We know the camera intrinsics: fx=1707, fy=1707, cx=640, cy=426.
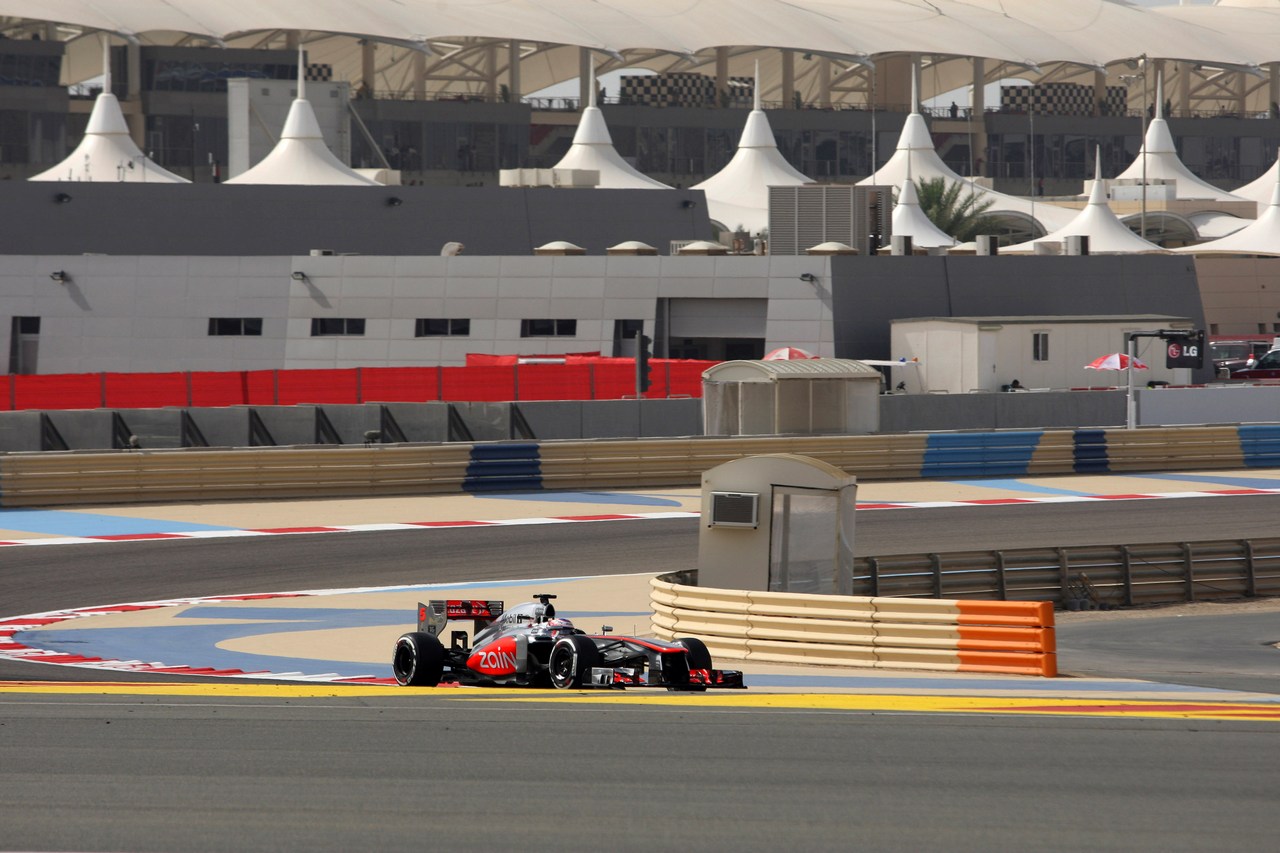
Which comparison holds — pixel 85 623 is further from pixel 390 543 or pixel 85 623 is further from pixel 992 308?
pixel 992 308

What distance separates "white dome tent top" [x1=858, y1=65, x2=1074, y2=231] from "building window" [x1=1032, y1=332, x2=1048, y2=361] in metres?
43.5

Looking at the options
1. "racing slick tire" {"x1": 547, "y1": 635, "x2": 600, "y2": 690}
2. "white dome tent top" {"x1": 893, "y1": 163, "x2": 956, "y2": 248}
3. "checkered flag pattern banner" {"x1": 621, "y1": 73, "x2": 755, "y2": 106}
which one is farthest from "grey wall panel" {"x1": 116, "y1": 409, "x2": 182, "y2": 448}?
"checkered flag pattern banner" {"x1": 621, "y1": 73, "x2": 755, "y2": 106}

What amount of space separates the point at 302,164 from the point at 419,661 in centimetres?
5014

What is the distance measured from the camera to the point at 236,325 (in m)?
48.6

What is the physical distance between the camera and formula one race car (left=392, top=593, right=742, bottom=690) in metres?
13.2

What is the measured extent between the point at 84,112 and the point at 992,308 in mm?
58449

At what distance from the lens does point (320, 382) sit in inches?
1558

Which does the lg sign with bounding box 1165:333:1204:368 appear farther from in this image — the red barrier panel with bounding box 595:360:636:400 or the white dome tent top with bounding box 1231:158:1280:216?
the white dome tent top with bounding box 1231:158:1280:216

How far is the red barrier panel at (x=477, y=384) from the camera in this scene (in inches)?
1563

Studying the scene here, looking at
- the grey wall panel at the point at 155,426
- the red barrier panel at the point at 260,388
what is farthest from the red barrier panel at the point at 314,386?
the grey wall panel at the point at 155,426

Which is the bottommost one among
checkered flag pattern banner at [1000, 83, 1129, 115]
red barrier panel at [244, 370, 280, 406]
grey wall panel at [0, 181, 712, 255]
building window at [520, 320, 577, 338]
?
red barrier panel at [244, 370, 280, 406]

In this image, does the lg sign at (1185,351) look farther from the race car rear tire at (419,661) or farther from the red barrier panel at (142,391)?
the race car rear tire at (419,661)

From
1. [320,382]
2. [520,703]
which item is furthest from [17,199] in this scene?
[520,703]

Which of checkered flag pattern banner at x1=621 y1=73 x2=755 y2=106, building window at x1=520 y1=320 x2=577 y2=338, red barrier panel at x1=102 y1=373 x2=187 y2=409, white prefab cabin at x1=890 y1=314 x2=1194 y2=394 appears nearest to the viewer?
red barrier panel at x1=102 y1=373 x2=187 y2=409
